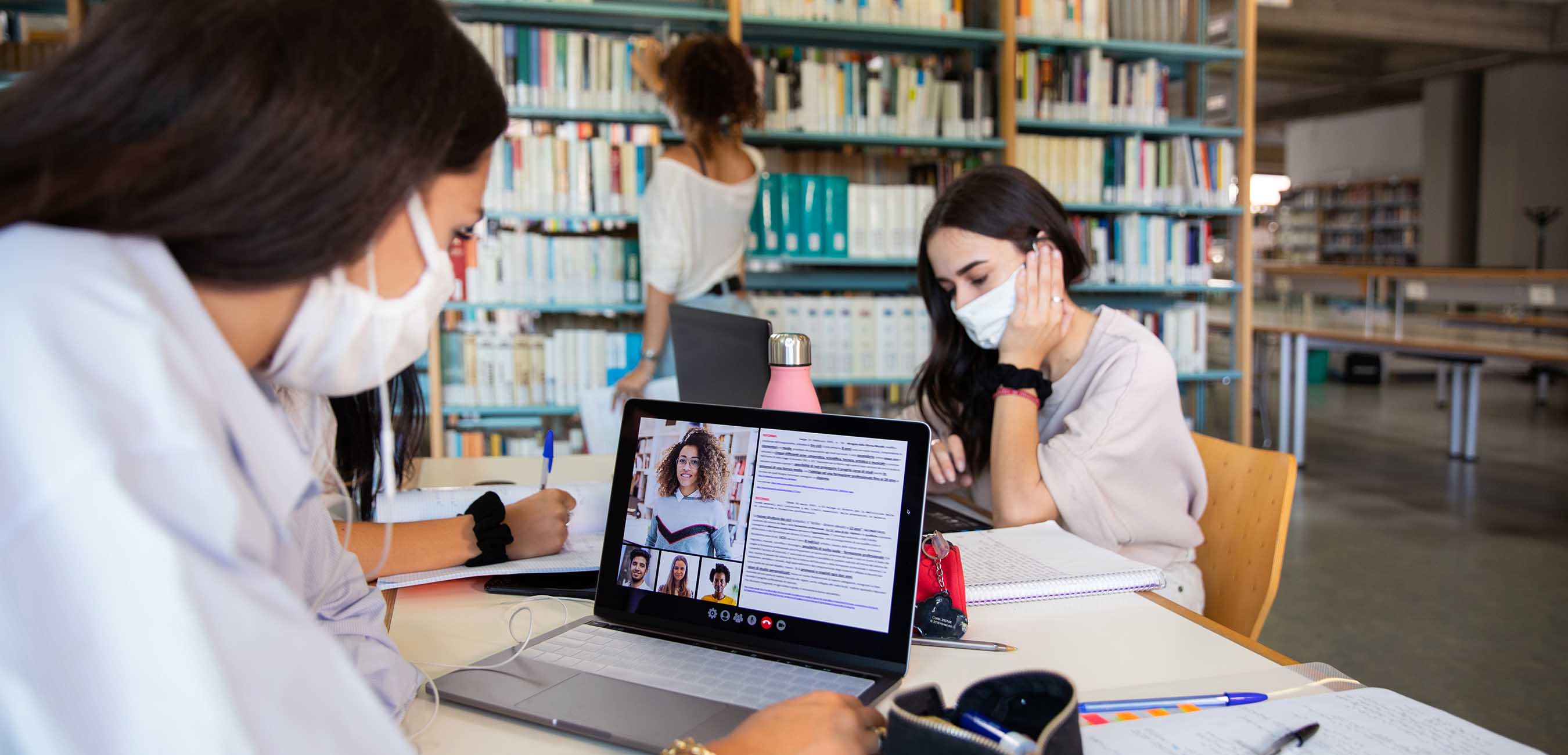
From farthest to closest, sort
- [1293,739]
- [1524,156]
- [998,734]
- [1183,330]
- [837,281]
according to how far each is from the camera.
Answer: [1524,156] → [1183,330] → [837,281] → [1293,739] → [998,734]

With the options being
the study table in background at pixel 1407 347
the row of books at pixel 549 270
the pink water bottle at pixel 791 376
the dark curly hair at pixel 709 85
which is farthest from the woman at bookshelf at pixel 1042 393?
the study table in background at pixel 1407 347

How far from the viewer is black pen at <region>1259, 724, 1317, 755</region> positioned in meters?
0.73

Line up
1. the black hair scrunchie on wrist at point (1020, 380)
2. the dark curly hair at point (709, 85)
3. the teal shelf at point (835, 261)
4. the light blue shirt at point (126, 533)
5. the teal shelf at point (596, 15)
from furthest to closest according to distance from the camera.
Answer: the teal shelf at point (835, 261), the teal shelf at point (596, 15), the dark curly hair at point (709, 85), the black hair scrunchie on wrist at point (1020, 380), the light blue shirt at point (126, 533)

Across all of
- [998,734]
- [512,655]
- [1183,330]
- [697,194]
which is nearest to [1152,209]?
[1183,330]

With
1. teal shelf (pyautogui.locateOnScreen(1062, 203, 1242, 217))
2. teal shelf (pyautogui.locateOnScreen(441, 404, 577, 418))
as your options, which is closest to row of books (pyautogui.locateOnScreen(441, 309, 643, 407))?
teal shelf (pyautogui.locateOnScreen(441, 404, 577, 418))

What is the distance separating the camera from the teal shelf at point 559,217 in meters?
3.38

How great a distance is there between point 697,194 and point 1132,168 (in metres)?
1.95

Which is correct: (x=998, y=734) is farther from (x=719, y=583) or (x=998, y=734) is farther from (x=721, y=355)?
(x=721, y=355)

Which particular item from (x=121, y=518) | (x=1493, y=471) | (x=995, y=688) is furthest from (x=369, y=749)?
(x=1493, y=471)

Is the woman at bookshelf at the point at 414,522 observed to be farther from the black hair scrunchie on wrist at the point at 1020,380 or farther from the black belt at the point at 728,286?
the black belt at the point at 728,286

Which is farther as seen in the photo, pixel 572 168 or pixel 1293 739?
pixel 572 168

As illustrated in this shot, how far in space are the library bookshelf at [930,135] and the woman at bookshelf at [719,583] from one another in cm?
259

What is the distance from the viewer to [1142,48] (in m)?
3.96

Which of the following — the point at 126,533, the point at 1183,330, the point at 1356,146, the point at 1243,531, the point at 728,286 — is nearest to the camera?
the point at 126,533
